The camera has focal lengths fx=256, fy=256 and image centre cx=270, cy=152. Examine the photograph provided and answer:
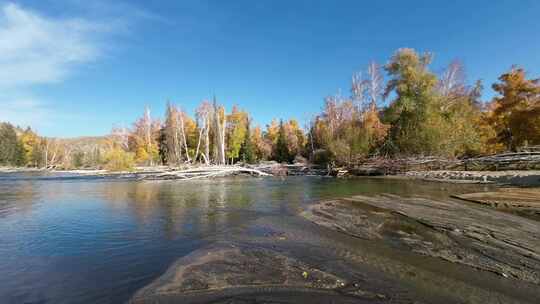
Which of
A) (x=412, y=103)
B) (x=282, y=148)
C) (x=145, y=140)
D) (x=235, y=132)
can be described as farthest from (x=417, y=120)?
(x=145, y=140)

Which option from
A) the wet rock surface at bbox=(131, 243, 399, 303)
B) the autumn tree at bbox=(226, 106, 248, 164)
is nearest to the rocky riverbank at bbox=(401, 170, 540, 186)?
the wet rock surface at bbox=(131, 243, 399, 303)

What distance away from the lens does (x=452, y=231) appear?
20.7 ft

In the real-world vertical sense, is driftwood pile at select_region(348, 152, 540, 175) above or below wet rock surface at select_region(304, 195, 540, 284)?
above

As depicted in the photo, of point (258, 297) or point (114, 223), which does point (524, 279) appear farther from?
point (114, 223)

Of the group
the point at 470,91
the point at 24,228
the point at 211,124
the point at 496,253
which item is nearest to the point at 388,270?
the point at 496,253

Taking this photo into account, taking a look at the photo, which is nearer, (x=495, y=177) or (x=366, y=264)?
(x=366, y=264)

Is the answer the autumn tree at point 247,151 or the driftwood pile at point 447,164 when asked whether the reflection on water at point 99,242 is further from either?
the autumn tree at point 247,151

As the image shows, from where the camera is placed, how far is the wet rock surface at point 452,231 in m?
4.63

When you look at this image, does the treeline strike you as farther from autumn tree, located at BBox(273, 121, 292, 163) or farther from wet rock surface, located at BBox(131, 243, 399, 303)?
wet rock surface, located at BBox(131, 243, 399, 303)

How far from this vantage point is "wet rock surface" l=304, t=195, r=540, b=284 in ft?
15.2

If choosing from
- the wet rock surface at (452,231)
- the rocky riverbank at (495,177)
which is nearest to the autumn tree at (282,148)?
the rocky riverbank at (495,177)

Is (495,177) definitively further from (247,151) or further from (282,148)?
(247,151)

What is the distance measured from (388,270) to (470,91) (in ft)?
133

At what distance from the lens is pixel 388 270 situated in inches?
175
